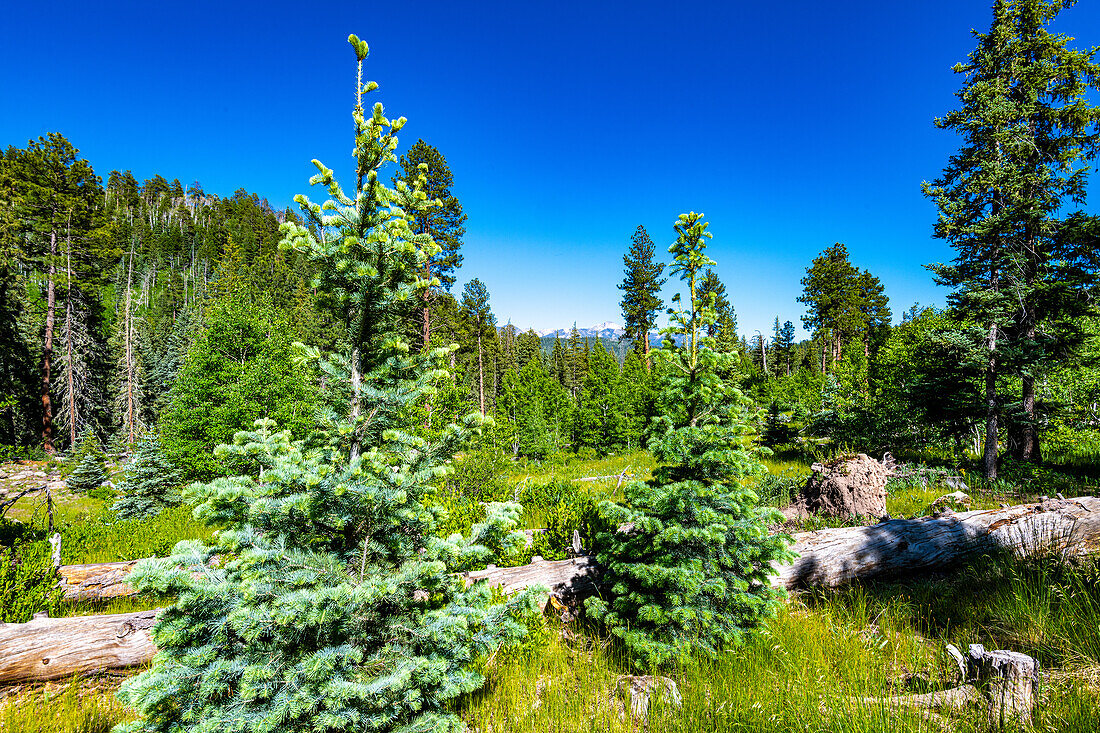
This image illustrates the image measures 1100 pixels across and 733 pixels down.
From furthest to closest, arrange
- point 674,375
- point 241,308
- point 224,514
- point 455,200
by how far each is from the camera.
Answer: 1. point 455,200
2. point 241,308
3. point 674,375
4. point 224,514

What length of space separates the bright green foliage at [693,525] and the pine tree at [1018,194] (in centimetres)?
1150

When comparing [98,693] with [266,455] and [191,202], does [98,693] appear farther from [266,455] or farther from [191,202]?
[191,202]

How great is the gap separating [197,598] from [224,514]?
1.56 ft

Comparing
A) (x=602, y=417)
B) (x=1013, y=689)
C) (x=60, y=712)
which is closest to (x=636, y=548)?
(x=1013, y=689)

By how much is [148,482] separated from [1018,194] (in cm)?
2811

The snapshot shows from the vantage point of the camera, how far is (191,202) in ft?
393

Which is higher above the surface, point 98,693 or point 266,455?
point 266,455

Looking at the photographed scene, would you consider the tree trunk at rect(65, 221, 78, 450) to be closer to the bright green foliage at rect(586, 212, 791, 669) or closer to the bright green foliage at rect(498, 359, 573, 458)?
the bright green foliage at rect(498, 359, 573, 458)

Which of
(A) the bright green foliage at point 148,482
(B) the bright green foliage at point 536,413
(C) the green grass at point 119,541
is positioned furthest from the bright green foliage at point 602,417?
(C) the green grass at point 119,541

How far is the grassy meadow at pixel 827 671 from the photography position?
273cm

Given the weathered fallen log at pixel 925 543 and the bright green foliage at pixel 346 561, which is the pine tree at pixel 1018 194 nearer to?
the weathered fallen log at pixel 925 543

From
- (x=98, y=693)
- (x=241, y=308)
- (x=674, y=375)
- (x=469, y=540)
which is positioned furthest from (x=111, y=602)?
(x=241, y=308)

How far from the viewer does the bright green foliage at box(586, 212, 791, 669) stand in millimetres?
3775

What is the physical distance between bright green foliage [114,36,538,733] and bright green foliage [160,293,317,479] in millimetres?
13137
